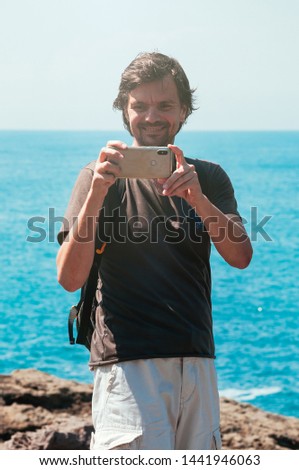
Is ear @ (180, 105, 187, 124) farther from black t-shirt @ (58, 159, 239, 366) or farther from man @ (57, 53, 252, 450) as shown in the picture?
black t-shirt @ (58, 159, 239, 366)

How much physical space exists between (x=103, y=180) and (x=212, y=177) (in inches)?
21.8

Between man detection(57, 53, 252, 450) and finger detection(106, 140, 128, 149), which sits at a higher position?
finger detection(106, 140, 128, 149)

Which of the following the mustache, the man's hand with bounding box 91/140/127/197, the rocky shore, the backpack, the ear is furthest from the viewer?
the rocky shore

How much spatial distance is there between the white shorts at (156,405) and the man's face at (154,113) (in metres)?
0.89

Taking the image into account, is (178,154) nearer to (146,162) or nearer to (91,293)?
(146,162)

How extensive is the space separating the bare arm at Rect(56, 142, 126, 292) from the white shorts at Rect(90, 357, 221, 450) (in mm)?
375

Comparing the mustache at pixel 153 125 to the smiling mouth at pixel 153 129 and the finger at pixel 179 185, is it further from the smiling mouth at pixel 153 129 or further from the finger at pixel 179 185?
the finger at pixel 179 185

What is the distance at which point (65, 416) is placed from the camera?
692 cm

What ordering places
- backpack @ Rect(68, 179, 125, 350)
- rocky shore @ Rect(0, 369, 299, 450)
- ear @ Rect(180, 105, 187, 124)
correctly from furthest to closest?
rocky shore @ Rect(0, 369, 299, 450) < ear @ Rect(180, 105, 187, 124) < backpack @ Rect(68, 179, 125, 350)

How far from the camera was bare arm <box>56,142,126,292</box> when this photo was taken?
115 inches

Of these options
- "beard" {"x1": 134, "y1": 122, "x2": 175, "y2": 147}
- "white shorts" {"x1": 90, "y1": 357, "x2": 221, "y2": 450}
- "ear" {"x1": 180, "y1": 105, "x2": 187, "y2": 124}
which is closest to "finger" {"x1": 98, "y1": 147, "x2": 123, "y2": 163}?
"beard" {"x1": 134, "y1": 122, "x2": 175, "y2": 147}

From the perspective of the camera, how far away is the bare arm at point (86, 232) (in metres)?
2.92
